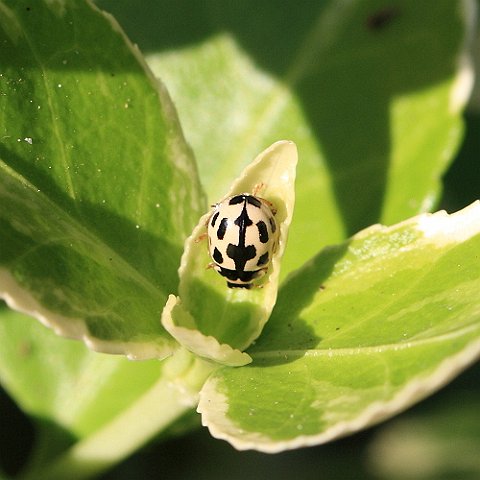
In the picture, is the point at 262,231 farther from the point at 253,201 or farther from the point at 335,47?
the point at 335,47

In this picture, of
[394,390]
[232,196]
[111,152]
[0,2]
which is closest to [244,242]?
[232,196]

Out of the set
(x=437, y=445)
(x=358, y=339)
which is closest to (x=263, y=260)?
(x=358, y=339)

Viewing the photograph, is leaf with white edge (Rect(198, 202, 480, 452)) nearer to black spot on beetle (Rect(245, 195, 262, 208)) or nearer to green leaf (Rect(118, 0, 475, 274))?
black spot on beetle (Rect(245, 195, 262, 208))

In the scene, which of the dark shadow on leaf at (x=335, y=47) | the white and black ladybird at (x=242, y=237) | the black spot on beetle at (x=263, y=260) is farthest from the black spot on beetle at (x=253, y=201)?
the dark shadow on leaf at (x=335, y=47)

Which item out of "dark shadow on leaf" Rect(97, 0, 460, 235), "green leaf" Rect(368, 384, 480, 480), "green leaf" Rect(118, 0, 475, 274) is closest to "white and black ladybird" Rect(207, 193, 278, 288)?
"green leaf" Rect(118, 0, 475, 274)

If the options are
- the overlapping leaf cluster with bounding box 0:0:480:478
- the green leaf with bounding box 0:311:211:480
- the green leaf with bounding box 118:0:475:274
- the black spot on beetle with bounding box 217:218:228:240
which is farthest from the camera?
the green leaf with bounding box 118:0:475:274
